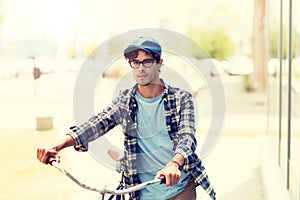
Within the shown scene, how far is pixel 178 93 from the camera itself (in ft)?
6.16

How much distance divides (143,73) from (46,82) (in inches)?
622

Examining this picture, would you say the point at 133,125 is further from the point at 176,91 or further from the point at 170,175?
the point at 170,175

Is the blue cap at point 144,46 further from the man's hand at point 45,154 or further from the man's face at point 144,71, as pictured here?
the man's hand at point 45,154

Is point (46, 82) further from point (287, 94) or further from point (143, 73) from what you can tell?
point (143, 73)

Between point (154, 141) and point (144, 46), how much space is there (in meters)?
0.33

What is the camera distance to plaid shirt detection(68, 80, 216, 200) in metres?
1.87

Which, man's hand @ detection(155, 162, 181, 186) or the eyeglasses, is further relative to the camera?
the eyeglasses

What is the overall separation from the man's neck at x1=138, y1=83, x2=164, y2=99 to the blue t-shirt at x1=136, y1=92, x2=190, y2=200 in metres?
0.01

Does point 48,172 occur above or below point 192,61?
below

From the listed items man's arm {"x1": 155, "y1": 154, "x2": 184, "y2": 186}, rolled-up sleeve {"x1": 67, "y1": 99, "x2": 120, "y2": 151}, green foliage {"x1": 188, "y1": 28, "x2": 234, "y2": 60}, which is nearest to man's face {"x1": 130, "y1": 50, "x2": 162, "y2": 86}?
rolled-up sleeve {"x1": 67, "y1": 99, "x2": 120, "y2": 151}

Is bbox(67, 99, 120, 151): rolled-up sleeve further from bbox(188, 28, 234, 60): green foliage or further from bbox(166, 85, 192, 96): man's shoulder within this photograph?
bbox(188, 28, 234, 60): green foliage

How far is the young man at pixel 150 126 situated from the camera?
1867mm

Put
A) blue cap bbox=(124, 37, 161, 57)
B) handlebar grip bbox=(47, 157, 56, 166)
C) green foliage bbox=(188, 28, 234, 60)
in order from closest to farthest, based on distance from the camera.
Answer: handlebar grip bbox=(47, 157, 56, 166) → blue cap bbox=(124, 37, 161, 57) → green foliage bbox=(188, 28, 234, 60)

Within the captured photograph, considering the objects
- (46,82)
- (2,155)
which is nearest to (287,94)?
(2,155)
